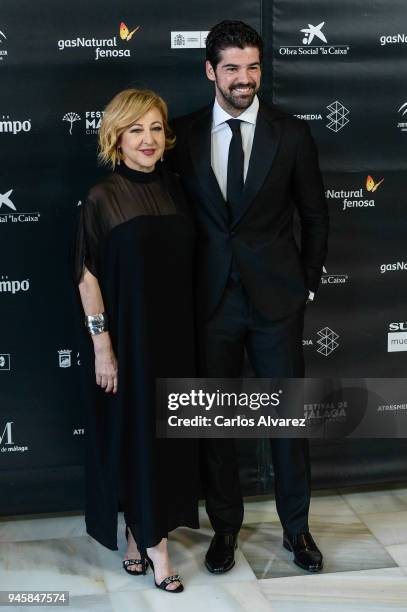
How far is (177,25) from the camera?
3576mm

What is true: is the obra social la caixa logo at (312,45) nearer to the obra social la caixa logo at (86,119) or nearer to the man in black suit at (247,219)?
the man in black suit at (247,219)

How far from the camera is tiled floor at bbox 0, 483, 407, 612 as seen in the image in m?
3.18

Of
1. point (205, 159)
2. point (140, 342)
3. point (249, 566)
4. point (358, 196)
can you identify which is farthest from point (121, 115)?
point (249, 566)

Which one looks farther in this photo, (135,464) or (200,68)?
(200,68)

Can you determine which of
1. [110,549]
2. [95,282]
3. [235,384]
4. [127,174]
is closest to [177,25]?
[127,174]

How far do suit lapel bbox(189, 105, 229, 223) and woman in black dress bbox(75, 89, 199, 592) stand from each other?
0.08m

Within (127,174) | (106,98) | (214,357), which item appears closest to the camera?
(127,174)

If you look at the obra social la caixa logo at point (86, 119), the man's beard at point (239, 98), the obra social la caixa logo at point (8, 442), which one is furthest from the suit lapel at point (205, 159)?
the obra social la caixa logo at point (8, 442)

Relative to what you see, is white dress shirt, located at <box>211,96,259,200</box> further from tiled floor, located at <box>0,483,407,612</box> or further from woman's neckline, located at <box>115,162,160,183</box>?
tiled floor, located at <box>0,483,407,612</box>

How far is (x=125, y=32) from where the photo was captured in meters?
3.54

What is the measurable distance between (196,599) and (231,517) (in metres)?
0.34

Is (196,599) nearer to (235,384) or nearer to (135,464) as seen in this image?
(135,464)

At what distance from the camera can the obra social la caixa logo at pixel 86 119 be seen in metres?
3.56

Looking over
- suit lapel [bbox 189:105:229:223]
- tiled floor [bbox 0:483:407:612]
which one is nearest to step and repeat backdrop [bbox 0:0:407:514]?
tiled floor [bbox 0:483:407:612]
